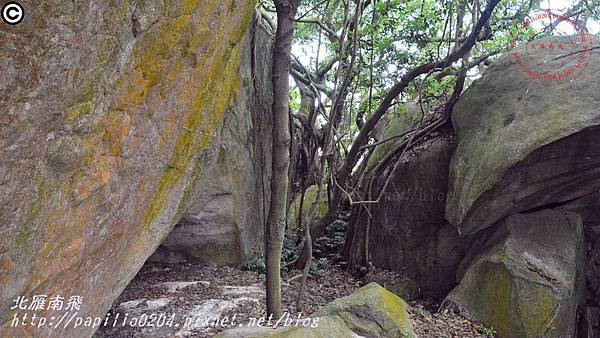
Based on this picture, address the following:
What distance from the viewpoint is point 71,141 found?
7.04ft

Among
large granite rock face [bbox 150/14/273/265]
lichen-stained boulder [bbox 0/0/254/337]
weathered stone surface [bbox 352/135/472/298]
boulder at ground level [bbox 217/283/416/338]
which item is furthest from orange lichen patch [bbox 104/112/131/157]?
weathered stone surface [bbox 352/135/472/298]

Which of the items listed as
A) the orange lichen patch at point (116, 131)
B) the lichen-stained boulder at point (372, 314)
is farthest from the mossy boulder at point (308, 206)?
the orange lichen patch at point (116, 131)

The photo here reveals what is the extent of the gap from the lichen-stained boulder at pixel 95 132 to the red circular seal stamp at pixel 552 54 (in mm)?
4409

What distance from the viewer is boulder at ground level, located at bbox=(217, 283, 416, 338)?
130 inches

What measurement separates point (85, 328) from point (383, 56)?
5.54m

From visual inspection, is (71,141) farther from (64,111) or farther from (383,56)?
(383,56)

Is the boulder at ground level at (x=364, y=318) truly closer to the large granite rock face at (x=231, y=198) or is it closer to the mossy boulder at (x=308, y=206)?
the large granite rock face at (x=231, y=198)

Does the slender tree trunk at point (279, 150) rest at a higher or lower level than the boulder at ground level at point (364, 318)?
higher

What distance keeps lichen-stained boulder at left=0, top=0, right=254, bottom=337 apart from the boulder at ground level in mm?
1195

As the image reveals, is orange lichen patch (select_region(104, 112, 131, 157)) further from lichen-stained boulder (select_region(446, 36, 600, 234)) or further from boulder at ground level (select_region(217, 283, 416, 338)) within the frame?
lichen-stained boulder (select_region(446, 36, 600, 234))

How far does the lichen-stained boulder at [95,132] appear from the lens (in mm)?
1868

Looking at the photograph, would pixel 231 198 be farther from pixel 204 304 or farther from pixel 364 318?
pixel 364 318

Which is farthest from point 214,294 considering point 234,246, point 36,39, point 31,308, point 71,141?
point 36,39

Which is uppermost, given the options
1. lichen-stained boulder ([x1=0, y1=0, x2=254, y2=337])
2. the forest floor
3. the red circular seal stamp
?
the red circular seal stamp
